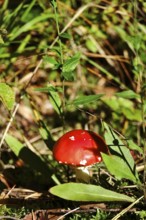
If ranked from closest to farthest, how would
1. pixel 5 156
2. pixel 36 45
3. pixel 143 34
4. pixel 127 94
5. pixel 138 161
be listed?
pixel 127 94, pixel 138 161, pixel 5 156, pixel 143 34, pixel 36 45

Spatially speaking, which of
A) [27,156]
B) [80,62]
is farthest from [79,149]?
[80,62]

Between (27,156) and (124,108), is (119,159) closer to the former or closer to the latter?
(27,156)

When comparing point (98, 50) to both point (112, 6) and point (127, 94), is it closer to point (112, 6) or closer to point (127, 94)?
point (112, 6)

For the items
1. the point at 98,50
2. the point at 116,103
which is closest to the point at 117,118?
the point at 116,103

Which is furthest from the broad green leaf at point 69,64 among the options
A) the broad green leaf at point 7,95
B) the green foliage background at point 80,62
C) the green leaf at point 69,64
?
the green foliage background at point 80,62

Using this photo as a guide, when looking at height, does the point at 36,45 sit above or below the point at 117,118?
above

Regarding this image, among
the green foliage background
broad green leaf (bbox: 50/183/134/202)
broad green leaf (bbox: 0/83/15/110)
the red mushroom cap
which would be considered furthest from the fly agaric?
the green foliage background

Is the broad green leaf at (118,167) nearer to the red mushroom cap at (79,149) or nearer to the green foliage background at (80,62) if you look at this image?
the red mushroom cap at (79,149)
